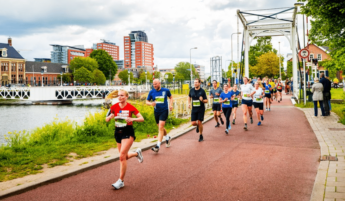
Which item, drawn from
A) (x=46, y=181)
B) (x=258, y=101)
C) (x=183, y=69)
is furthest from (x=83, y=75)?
(x=46, y=181)

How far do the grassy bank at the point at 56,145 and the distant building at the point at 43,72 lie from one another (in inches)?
3447

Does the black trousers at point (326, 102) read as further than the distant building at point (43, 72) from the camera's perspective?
No

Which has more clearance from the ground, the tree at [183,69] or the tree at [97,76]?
the tree at [183,69]

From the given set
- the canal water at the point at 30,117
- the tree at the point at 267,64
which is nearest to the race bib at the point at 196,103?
the canal water at the point at 30,117

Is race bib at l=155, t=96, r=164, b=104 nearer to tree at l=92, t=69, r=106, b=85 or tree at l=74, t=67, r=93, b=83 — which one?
tree at l=92, t=69, r=106, b=85

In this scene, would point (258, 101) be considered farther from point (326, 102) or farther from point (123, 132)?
point (123, 132)

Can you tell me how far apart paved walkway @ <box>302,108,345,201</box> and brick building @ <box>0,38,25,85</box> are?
90993 millimetres

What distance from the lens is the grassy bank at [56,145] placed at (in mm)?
7082

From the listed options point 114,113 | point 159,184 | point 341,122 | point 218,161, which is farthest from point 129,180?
point 341,122

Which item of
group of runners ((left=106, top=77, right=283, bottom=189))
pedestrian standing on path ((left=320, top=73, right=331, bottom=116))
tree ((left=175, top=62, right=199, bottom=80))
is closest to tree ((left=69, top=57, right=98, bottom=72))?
tree ((left=175, top=62, right=199, bottom=80))

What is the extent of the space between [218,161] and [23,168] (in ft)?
14.1

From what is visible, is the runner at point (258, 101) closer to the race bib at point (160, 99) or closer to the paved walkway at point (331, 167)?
the paved walkway at point (331, 167)

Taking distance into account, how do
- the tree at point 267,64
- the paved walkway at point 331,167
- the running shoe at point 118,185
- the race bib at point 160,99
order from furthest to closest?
the tree at point 267,64, the race bib at point 160,99, the running shoe at point 118,185, the paved walkway at point 331,167

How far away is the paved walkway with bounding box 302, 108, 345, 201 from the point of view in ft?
15.8
